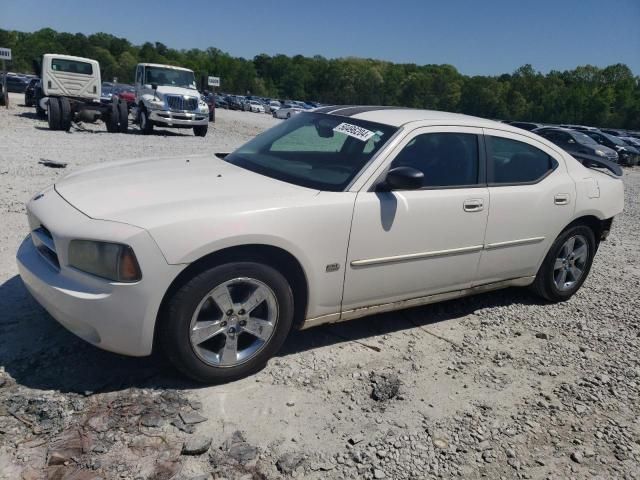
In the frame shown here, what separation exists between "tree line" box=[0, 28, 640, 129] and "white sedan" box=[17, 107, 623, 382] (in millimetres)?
79571

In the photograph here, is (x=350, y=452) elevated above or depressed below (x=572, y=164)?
below

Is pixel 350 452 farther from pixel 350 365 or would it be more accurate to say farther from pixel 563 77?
pixel 563 77

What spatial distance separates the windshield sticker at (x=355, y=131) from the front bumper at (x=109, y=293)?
170cm

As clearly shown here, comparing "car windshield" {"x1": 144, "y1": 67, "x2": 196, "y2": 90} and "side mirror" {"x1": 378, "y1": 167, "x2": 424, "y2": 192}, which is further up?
"car windshield" {"x1": 144, "y1": 67, "x2": 196, "y2": 90}

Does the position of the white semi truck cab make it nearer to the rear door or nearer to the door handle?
the rear door

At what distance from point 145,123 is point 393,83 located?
319 ft

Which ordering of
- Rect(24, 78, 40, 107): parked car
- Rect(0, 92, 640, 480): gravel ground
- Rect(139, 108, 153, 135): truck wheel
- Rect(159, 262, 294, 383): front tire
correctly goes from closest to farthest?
1. Rect(0, 92, 640, 480): gravel ground
2. Rect(159, 262, 294, 383): front tire
3. Rect(139, 108, 153, 135): truck wheel
4. Rect(24, 78, 40, 107): parked car

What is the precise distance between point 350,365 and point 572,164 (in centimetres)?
288

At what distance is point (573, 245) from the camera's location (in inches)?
194

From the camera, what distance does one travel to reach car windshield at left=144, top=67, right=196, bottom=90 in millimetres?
19062

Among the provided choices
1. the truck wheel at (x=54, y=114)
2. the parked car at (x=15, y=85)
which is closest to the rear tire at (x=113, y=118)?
the truck wheel at (x=54, y=114)

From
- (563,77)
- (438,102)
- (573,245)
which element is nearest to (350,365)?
(573,245)

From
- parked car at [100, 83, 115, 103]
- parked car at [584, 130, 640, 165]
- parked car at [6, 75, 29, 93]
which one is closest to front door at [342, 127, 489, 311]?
parked car at [100, 83, 115, 103]

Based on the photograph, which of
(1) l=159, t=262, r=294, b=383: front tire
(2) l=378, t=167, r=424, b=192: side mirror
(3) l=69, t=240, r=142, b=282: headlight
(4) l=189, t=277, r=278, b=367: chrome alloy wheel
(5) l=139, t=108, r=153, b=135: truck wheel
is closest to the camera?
(3) l=69, t=240, r=142, b=282: headlight
